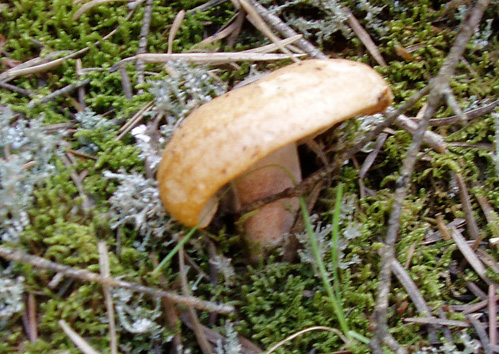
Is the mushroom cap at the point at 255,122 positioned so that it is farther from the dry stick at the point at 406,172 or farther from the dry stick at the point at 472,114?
the dry stick at the point at 472,114

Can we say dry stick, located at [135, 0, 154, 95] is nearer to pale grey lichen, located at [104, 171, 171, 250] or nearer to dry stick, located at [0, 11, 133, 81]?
dry stick, located at [0, 11, 133, 81]

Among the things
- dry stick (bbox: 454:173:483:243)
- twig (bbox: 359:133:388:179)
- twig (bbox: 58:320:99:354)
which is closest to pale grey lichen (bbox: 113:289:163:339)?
twig (bbox: 58:320:99:354)

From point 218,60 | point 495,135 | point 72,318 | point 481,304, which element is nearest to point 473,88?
point 495,135

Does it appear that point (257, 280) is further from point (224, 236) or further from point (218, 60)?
point (218, 60)

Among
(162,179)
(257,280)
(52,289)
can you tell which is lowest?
(257,280)

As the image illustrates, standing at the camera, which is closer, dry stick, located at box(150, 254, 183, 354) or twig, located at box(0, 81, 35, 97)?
dry stick, located at box(150, 254, 183, 354)
